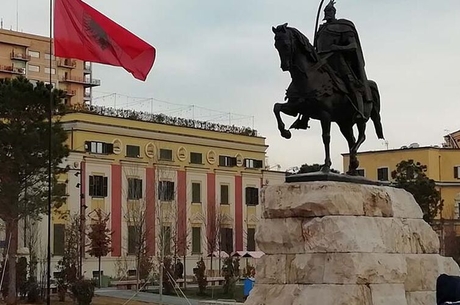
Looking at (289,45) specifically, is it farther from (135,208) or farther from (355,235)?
(135,208)

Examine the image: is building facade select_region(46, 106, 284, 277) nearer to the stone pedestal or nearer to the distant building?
the distant building

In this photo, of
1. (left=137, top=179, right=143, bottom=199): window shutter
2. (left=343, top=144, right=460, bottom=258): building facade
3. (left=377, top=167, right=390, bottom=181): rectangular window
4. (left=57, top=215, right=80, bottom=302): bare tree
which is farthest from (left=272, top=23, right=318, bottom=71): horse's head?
(left=377, top=167, right=390, bottom=181): rectangular window

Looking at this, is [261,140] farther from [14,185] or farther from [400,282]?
[400,282]

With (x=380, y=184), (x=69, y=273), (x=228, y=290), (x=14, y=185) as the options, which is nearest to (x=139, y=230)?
(x=228, y=290)

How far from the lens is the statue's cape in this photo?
56.4 ft

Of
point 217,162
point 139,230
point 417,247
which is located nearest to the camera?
point 417,247

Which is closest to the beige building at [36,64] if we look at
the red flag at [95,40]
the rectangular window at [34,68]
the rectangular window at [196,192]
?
the rectangular window at [34,68]

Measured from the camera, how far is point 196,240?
62.2 meters

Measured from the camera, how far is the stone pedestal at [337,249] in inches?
599

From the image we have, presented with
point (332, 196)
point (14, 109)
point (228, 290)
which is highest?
point (14, 109)

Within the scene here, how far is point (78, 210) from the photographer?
2132 inches

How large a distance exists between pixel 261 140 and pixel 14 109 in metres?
33.5

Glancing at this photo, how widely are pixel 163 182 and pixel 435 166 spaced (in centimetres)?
2653

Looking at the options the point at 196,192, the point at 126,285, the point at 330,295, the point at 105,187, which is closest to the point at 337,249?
the point at 330,295
